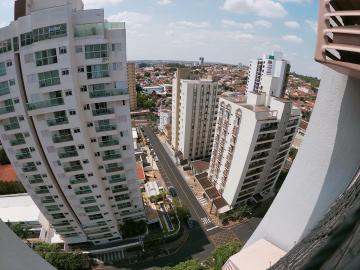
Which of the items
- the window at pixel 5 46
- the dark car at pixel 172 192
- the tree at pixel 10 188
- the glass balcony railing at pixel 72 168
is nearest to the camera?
the window at pixel 5 46

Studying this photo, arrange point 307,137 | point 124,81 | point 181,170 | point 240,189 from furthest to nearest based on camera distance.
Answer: point 181,170, point 240,189, point 124,81, point 307,137

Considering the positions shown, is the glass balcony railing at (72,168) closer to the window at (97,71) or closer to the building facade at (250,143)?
the window at (97,71)

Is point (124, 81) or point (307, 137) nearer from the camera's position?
point (307, 137)

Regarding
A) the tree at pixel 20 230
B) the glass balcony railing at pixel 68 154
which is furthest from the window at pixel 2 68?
the tree at pixel 20 230

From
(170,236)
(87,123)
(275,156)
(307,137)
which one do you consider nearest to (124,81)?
(87,123)

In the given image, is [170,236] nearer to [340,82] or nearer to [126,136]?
[126,136]

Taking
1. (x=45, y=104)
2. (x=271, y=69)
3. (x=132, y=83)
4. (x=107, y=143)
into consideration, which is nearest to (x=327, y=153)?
(x=107, y=143)
